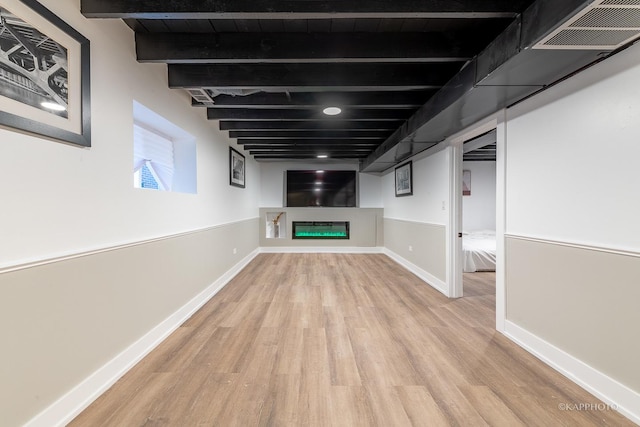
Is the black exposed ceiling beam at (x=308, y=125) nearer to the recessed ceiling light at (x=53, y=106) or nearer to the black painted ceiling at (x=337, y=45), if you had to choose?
the black painted ceiling at (x=337, y=45)

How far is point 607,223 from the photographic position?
5.17 feet

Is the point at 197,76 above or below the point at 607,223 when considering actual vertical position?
above

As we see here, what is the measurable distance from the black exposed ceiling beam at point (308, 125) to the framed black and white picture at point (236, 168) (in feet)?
2.39

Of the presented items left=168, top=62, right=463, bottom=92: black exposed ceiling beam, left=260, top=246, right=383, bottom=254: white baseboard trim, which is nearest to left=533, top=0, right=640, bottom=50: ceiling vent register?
left=168, top=62, right=463, bottom=92: black exposed ceiling beam

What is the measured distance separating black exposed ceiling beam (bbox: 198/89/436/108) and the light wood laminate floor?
2.26 metres

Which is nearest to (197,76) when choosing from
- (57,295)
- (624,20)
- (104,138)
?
(104,138)

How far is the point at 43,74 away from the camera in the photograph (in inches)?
50.9

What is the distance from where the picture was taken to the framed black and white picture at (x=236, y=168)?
4.30 metres

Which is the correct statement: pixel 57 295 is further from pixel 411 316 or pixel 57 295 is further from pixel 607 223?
pixel 607 223

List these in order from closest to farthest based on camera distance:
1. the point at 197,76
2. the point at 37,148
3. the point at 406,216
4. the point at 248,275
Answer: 1. the point at 37,148
2. the point at 197,76
3. the point at 248,275
4. the point at 406,216

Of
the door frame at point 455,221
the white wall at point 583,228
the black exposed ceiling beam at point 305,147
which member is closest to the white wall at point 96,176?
→ the black exposed ceiling beam at point 305,147

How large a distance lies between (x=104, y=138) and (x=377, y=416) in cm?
243

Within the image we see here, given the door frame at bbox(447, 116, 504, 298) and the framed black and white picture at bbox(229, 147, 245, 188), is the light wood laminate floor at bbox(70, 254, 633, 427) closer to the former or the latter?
the door frame at bbox(447, 116, 504, 298)

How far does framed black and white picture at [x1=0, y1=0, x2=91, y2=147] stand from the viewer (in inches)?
45.3
